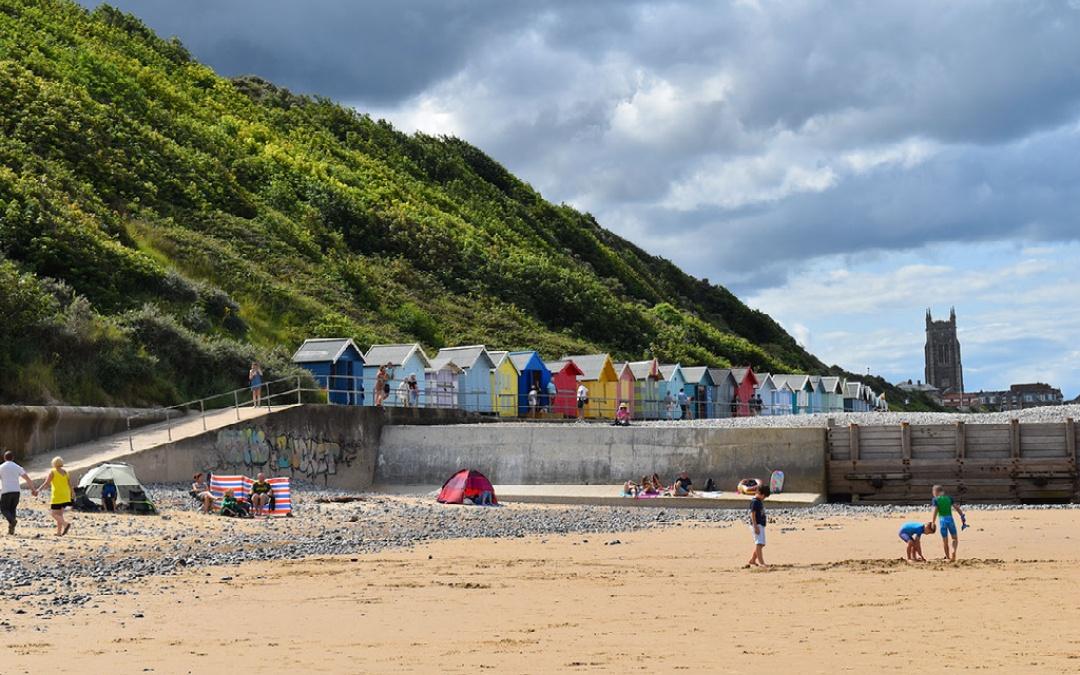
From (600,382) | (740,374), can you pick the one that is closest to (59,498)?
(600,382)

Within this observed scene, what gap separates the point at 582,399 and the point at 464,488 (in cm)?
2054

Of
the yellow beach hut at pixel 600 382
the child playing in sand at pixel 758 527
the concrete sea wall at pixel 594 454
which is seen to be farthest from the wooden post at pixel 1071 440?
the yellow beach hut at pixel 600 382

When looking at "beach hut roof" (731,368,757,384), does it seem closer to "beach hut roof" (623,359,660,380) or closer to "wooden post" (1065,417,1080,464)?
"beach hut roof" (623,359,660,380)

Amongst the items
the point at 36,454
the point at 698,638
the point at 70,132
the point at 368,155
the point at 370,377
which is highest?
the point at 368,155

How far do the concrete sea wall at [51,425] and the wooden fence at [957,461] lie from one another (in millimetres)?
19512

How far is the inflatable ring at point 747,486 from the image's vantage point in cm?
3506

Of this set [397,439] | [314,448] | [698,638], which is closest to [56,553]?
[698,638]

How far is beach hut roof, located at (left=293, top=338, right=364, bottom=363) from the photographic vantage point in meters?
45.9

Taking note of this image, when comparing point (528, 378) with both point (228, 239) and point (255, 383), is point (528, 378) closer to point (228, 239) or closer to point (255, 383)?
point (255, 383)

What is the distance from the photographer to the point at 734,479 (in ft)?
120

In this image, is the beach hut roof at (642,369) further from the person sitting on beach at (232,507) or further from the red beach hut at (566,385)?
the person sitting on beach at (232,507)

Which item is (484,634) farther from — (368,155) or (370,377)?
(368,155)

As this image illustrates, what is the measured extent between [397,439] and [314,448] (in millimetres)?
3356

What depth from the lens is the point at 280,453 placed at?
116 feet
